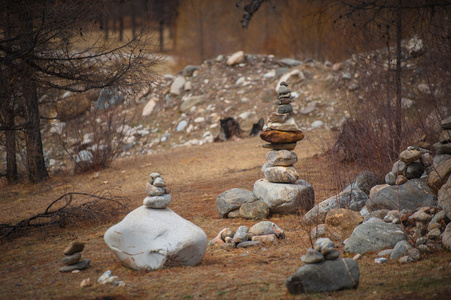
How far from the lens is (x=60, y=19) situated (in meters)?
6.05

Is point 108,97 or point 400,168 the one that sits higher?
point 108,97

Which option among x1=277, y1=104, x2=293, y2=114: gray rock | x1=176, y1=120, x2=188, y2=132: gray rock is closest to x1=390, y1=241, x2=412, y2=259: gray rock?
x1=277, y1=104, x2=293, y2=114: gray rock

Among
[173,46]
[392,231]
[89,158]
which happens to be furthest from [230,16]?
[392,231]

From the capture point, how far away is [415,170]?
6.43 meters

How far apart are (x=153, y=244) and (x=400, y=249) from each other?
2.53 metres

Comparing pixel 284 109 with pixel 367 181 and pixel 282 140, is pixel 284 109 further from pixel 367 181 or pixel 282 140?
pixel 367 181

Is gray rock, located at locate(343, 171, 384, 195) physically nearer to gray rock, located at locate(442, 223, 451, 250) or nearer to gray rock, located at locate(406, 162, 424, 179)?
gray rock, located at locate(406, 162, 424, 179)

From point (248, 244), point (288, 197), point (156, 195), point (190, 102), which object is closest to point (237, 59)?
point (190, 102)

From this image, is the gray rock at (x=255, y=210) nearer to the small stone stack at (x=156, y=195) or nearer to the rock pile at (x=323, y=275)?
the small stone stack at (x=156, y=195)

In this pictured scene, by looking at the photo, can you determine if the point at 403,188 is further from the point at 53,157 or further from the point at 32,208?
the point at 53,157

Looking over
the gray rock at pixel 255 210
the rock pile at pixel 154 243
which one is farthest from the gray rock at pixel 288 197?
the rock pile at pixel 154 243

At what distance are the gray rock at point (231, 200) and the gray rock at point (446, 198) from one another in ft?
10.6

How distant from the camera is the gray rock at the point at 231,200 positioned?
736 centimetres

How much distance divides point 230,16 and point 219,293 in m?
22.9
